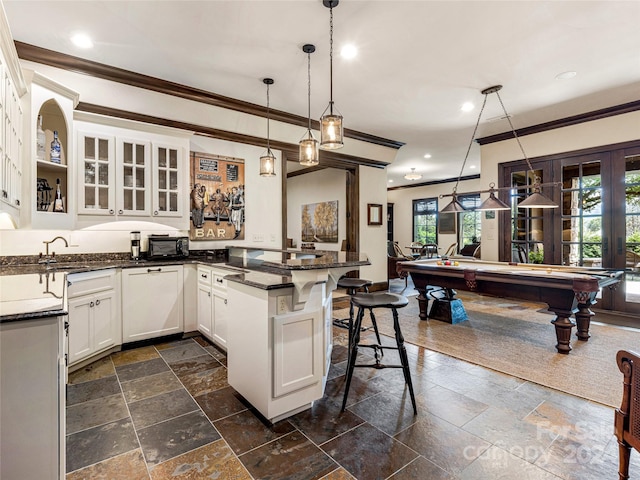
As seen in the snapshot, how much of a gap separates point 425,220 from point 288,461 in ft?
34.3

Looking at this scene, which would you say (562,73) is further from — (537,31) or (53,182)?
(53,182)

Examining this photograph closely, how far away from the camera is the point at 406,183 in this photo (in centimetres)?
1137

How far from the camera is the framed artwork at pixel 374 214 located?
6.36 metres

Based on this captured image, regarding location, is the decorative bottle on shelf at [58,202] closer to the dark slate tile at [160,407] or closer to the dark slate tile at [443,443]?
the dark slate tile at [160,407]

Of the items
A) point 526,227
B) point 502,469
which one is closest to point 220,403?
point 502,469

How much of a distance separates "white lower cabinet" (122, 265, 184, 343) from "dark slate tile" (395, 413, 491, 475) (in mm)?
2693

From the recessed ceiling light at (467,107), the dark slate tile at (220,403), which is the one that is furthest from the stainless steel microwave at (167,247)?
the recessed ceiling light at (467,107)

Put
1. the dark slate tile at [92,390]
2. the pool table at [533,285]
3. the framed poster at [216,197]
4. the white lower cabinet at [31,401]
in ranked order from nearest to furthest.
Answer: the white lower cabinet at [31,401] → the dark slate tile at [92,390] → the pool table at [533,285] → the framed poster at [216,197]

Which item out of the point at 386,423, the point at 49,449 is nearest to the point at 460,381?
the point at 386,423

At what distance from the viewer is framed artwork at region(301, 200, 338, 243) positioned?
7766 millimetres

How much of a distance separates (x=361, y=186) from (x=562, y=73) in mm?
3374

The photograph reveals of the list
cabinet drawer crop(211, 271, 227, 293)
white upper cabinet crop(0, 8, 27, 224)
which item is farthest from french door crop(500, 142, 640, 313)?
white upper cabinet crop(0, 8, 27, 224)

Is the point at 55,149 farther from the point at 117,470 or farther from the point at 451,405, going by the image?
the point at 451,405

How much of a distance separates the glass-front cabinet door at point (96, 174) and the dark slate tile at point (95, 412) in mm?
1866
